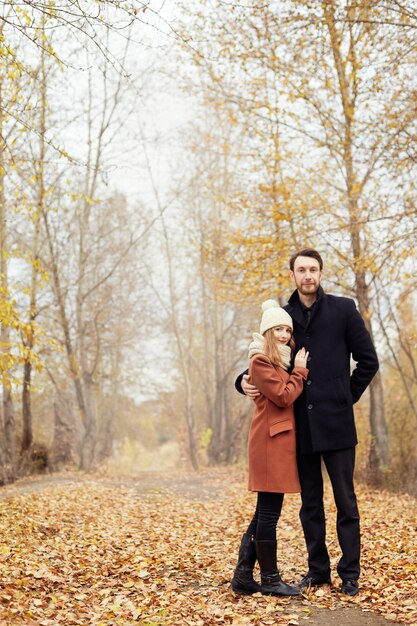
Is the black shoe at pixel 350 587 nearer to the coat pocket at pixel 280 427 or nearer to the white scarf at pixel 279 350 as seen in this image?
the coat pocket at pixel 280 427

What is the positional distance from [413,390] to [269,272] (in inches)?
175

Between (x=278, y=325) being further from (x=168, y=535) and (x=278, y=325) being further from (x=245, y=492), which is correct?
(x=245, y=492)

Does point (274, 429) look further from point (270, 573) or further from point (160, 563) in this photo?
point (160, 563)

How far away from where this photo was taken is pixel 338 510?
4859mm

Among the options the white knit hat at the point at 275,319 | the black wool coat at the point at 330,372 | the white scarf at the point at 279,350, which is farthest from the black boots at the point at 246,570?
the white knit hat at the point at 275,319

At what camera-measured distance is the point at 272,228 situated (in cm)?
1306

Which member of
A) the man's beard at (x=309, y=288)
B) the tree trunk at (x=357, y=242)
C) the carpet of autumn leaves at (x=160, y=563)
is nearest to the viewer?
the carpet of autumn leaves at (x=160, y=563)

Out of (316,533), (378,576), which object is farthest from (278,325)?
(378,576)

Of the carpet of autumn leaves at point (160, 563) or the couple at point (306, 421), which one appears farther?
the couple at point (306, 421)

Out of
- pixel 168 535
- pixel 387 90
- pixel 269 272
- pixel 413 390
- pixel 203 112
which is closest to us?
pixel 168 535

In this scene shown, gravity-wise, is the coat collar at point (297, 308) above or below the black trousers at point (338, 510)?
above

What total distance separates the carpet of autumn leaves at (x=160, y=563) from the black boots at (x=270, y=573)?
71 mm

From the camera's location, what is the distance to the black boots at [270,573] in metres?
4.72

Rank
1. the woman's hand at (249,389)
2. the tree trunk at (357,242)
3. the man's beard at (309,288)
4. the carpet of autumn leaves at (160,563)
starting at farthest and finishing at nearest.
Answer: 1. the tree trunk at (357,242)
2. the man's beard at (309,288)
3. the woman's hand at (249,389)
4. the carpet of autumn leaves at (160,563)
